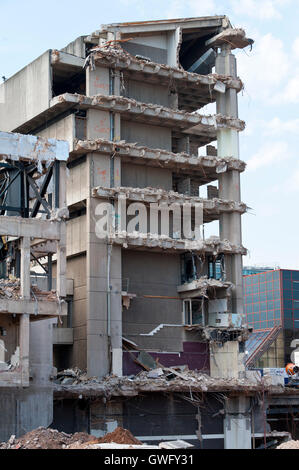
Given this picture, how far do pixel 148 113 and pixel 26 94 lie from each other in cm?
985

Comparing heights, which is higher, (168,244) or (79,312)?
(168,244)

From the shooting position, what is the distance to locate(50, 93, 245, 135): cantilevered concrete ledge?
58906 millimetres

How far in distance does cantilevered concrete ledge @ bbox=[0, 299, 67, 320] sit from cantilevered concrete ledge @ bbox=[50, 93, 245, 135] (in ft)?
61.3

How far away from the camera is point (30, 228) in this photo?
45.7 meters

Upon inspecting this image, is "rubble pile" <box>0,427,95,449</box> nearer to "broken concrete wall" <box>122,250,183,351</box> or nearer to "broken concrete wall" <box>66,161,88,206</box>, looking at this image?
"broken concrete wall" <box>122,250,183,351</box>

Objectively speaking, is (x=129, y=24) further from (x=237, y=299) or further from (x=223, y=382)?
(x=223, y=382)

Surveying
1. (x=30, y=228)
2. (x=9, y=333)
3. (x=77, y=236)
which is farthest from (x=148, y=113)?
(x=9, y=333)

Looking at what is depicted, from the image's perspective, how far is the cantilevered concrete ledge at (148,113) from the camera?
58.9 metres

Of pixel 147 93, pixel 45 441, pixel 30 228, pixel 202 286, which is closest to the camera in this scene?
pixel 45 441

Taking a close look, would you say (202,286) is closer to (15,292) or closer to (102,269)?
(102,269)

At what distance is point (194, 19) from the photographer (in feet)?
215

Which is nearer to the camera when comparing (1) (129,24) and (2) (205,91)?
(1) (129,24)

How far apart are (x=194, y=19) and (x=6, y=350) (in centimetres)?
3356
